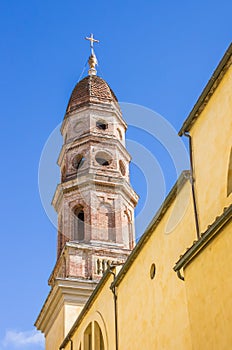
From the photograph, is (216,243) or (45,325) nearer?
(216,243)

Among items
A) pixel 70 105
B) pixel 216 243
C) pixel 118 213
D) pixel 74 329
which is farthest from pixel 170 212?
pixel 70 105

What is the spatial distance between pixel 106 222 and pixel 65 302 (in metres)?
4.53

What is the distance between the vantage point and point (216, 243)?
866cm

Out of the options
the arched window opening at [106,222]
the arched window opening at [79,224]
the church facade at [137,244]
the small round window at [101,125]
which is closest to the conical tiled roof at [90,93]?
the church facade at [137,244]

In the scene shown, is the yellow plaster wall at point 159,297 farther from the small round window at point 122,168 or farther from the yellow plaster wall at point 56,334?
the small round window at point 122,168

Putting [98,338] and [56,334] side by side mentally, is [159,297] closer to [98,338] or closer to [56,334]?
[98,338]

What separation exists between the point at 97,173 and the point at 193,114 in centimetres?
1610

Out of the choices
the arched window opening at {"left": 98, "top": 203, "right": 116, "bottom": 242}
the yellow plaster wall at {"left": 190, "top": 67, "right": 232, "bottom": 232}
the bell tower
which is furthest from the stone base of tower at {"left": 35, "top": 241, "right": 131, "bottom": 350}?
the yellow plaster wall at {"left": 190, "top": 67, "right": 232, "bottom": 232}

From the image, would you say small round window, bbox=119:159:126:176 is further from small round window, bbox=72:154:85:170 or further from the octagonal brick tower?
small round window, bbox=72:154:85:170

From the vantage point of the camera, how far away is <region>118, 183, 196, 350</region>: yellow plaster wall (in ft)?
36.9

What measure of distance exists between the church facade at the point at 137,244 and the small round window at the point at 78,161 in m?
Answer: 0.05

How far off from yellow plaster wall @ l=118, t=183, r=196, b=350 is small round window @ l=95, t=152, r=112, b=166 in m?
13.5

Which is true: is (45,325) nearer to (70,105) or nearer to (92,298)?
(92,298)

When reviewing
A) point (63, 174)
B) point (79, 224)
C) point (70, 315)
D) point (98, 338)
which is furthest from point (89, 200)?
point (98, 338)
